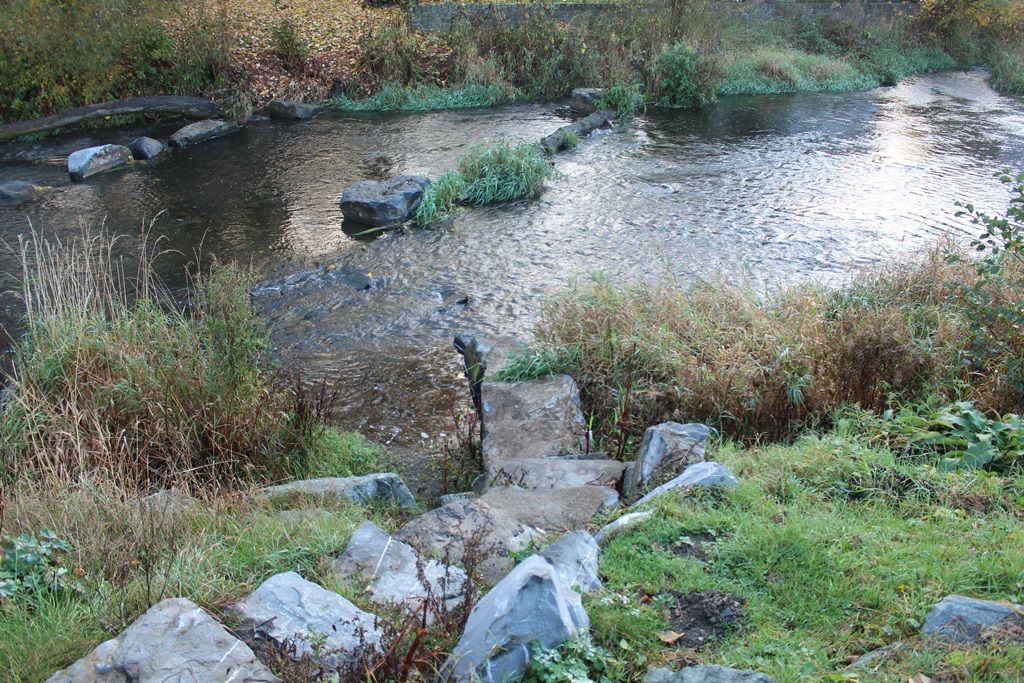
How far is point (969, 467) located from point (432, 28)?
15529mm

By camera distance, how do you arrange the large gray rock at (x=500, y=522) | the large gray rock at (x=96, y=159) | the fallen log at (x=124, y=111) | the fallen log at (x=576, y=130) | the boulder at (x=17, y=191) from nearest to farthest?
the large gray rock at (x=500, y=522), the boulder at (x=17, y=191), the large gray rock at (x=96, y=159), the fallen log at (x=576, y=130), the fallen log at (x=124, y=111)

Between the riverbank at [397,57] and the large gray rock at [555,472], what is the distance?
34.9ft

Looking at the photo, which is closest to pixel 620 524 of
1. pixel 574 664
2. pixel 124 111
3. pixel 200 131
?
pixel 574 664

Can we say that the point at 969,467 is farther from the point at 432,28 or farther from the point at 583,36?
the point at 432,28

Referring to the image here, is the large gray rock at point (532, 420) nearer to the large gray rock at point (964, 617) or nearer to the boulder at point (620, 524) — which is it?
the boulder at point (620, 524)

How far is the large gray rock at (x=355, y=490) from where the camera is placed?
3.90 metres

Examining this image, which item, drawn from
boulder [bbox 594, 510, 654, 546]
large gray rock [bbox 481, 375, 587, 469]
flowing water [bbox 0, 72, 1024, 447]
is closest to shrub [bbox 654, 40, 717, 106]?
flowing water [bbox 0, 72, 1024, 447]

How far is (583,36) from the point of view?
1555 cm

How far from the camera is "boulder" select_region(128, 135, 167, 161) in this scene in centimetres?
1123

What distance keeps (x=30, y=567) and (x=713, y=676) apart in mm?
2522

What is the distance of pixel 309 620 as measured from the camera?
8.65 ft

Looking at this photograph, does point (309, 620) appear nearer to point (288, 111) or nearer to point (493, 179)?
point (493, 179)

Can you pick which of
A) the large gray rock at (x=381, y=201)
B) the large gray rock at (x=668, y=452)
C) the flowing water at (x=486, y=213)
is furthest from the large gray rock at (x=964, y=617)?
the large gray rock at (x=381, y=201)

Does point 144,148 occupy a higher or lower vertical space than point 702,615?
higher
